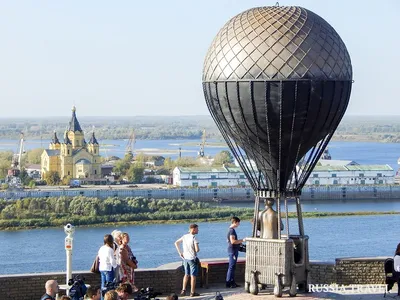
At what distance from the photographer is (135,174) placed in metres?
97.4

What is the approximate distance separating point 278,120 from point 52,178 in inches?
3227

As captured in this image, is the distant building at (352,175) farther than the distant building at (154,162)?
No

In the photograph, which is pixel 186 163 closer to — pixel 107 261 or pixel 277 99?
pixel 277 99

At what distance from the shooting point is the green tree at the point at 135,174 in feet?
317

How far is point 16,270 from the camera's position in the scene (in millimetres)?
37969

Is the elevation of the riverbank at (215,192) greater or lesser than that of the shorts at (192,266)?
greater

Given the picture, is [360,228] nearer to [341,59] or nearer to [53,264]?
[53,264]

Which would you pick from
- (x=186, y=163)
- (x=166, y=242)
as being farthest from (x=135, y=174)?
(x=166, y=242)

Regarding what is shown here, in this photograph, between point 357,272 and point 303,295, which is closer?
point 303,295

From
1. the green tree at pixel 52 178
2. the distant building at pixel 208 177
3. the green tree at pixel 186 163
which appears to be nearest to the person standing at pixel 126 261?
the distant building at pixel 208 177

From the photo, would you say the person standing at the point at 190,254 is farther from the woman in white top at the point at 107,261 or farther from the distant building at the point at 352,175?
the distant building at the point at 352,175

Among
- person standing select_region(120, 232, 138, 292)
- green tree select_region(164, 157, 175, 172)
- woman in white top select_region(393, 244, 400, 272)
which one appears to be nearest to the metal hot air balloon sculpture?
woman in white top select_region(393, 244, 400, 272)

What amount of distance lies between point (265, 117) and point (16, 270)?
2753cm

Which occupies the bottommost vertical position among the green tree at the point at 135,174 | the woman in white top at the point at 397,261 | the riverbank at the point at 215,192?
the woman in white top at the point at 397,261
